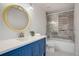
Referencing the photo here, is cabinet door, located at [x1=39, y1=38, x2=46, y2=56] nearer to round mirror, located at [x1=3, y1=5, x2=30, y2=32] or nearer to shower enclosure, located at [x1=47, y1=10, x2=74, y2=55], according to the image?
shower enclosure, located at [x1=47, y1=10, x2=74, y2=55]

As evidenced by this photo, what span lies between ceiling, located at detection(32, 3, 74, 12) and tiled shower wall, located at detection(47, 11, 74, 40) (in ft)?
0.22

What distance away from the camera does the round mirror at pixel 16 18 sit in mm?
1735

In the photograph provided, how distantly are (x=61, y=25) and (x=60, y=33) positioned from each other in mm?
129

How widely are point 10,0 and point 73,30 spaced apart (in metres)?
1.08

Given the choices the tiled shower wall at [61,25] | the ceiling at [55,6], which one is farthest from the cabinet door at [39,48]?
the ceiling at [55,6]

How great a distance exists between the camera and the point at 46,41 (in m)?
1.81

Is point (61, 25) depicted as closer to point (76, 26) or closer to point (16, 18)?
point (76, 26)

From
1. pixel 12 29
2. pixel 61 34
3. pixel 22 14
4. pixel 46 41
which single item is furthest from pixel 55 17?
pixel 12 29

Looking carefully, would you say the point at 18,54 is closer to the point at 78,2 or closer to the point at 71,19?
the point at 71,19

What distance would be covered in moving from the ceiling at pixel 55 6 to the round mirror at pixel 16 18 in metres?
0.29

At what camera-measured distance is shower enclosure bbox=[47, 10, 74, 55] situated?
68.0 inches

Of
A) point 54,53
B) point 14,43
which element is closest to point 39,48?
point 54,53

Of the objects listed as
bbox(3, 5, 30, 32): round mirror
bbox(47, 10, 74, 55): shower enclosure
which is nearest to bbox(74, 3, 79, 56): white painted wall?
bbox(47, 10, 74, 55): shower enclosure

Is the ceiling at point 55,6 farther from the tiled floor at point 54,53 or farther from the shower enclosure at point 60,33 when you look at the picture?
the tiled floor at point 54,53
